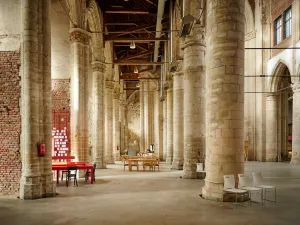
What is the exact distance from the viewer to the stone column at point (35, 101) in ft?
31.4

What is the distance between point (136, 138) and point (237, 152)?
35.9 meters

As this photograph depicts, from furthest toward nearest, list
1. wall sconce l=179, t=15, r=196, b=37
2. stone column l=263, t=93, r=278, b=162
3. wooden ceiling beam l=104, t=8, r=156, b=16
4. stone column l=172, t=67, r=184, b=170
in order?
1. stone column l=263, t=93, r=278, b=162
2. wooden ceiling beam l=104, t=8, r=156, b=16
3. stone column l=172, t=67, r=184, b=170
4. wall sconce l=179, t=15, r=196, b=37

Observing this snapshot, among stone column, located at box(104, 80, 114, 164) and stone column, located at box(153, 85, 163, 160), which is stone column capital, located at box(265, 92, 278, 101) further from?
stone column, located at box(104, 80, 114, 164)

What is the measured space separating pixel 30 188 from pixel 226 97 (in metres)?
7.00

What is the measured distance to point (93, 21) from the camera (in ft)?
64.2

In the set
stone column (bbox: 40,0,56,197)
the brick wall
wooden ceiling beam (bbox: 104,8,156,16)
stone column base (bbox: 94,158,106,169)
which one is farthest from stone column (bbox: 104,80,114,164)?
stone column (bbox: 40,0,56,197)

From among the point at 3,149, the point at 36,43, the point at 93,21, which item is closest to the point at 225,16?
the point at 36,43

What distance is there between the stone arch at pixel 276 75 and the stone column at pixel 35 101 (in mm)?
19784

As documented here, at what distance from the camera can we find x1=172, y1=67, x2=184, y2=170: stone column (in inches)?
735

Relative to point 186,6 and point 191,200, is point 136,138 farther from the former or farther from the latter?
point 191,200

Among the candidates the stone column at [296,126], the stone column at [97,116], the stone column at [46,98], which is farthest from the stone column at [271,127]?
the stone column at [46,98]

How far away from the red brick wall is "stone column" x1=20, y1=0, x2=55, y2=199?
0.95 feet

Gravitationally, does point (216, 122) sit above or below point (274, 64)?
below

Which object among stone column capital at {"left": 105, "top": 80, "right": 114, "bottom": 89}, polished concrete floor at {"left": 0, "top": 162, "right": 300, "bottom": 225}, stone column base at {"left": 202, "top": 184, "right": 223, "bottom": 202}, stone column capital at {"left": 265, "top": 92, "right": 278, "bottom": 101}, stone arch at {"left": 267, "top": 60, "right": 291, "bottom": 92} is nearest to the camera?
polished concrete floor at {"left": 0, "top": 162, "right": 300, "bottom": 225}
